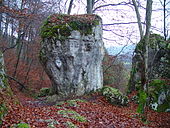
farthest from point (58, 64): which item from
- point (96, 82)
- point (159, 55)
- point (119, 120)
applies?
point (159, 55)

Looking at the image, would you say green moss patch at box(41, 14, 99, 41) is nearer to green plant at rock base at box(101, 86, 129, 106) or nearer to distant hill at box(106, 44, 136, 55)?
green plant at rock base at box(101, 86, 129, 106)

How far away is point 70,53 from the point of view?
1191 cm

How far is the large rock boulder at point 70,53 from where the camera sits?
11859mm

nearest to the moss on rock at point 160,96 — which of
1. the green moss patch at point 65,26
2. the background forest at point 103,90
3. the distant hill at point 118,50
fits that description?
the background forest at point 103,90

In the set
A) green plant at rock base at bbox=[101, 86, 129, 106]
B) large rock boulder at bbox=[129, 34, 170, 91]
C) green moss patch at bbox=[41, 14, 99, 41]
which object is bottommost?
green plant at rock base at bbox=[101, 86, 129, 106]

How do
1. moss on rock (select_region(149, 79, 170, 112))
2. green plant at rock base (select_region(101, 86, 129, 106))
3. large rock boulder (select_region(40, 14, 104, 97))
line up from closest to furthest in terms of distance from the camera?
moss on rock (select_region(149, 79, 170, 112)) → green plant at rock base (select_region(101, 86, 129, 106)) → large rock boulder (select_region(40, 14, 104, 97))

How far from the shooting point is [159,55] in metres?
13.8

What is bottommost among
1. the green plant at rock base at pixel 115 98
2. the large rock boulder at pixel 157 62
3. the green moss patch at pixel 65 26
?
the green plant at rock base at pixel 115 98

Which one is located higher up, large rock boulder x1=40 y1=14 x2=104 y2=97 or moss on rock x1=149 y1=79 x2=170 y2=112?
large rock boulder x1=40 y1=14 x2=104 y2=97

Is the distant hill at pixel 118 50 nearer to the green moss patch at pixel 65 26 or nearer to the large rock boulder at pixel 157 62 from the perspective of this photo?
the large rock boulder at pixel 157 62

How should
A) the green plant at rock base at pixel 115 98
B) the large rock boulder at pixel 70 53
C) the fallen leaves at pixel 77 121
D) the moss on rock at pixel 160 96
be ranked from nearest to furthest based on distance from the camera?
the fallen leaves at pixel 77 121, the moss on rock at pixel 160 96, the green plant at rock base at pixel 115 98, the large rock boulder at pixel 70 53

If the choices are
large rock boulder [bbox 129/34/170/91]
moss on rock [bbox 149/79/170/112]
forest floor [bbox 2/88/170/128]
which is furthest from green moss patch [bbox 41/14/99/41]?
moss on rock [bbox 149/79/170/112]

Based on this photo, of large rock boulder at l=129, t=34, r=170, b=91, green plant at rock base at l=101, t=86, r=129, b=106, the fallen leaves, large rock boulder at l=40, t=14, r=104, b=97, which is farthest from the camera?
large rock boulder at l=129, t=34, r=170, b=91

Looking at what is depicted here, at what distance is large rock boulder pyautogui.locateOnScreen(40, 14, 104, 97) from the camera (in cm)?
1186
